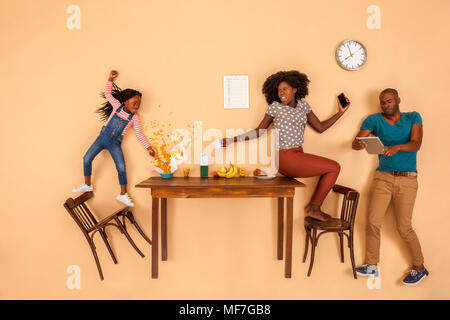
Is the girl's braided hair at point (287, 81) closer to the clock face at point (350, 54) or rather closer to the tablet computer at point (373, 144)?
the clock face at point (350, 54)

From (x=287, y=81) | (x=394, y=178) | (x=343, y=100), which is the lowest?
(x=394, y=178)

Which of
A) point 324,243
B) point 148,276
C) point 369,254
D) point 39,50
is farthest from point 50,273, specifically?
point 369,254

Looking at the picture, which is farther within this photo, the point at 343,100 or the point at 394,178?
the point at 343,100

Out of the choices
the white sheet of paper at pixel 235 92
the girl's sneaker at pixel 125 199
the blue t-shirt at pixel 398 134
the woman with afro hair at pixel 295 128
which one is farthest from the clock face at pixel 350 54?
the girl's sneaker at pixel 125 199

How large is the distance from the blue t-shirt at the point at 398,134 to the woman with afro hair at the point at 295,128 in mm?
347

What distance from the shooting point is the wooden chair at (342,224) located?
2383mm

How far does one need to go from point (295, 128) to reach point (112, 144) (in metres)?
1.80

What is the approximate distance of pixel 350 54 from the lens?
267cm

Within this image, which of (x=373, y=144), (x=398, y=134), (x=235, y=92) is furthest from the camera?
(x=235, y=92)

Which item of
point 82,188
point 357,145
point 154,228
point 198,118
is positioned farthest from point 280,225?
point 82,188

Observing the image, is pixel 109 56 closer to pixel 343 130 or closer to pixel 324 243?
pixel 343 130

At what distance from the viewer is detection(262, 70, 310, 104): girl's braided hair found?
2518 mm

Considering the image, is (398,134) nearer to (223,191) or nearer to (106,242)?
(223,191)

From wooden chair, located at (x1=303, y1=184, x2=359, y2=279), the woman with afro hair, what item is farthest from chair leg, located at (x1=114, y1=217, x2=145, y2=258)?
wooden chair, located at (x1=303, y1=184, x2=359, y2=279)
